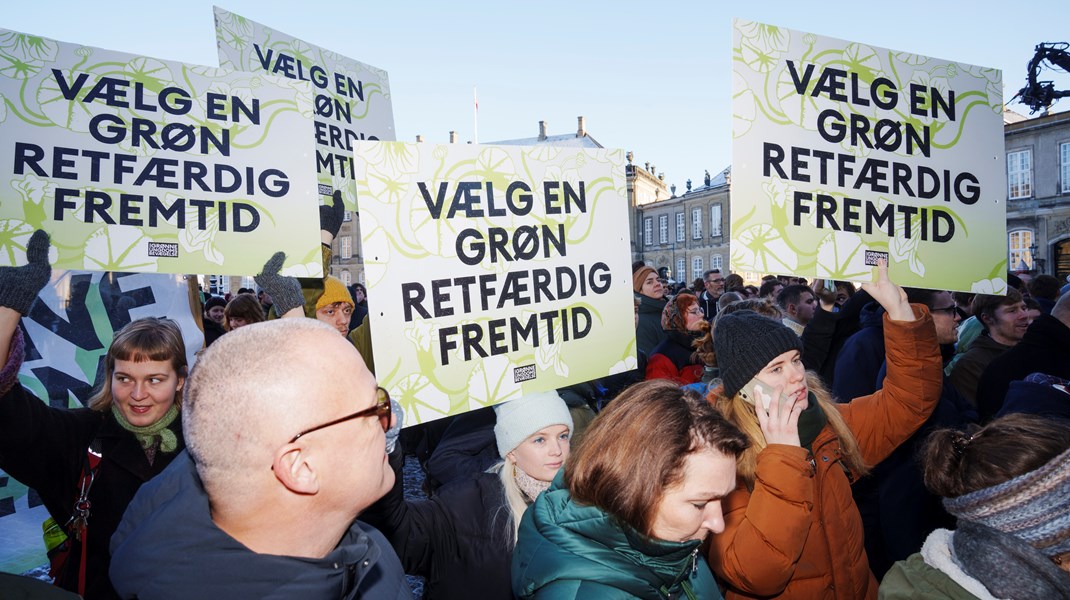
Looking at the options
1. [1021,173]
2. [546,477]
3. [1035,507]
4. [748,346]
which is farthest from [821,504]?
[1021,173]

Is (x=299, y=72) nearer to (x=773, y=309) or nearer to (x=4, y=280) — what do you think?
(x=4, y=280)

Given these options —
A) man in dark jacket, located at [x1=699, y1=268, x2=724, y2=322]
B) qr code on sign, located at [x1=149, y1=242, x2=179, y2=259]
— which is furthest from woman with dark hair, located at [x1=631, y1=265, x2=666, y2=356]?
man in dark jacket, located at [x1=699, y1=268, x2=724, y2=322]

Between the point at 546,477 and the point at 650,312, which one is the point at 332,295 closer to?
the point at 546,477

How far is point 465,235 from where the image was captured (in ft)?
9.44

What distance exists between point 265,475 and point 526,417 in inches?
59.0

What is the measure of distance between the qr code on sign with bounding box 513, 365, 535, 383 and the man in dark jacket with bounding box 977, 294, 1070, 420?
230 cm

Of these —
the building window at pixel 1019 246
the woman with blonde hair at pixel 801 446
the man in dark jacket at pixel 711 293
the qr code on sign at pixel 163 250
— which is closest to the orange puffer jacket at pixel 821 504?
the woman with blonde hair at pixel 801 446

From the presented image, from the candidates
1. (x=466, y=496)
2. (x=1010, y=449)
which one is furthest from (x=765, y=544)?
(x=466, y=496)

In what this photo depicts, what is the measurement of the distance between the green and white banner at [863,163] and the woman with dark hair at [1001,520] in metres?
1.09

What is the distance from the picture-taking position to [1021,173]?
105 ft

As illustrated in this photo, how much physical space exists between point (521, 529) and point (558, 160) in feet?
5.89

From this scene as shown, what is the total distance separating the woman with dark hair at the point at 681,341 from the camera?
200 inches

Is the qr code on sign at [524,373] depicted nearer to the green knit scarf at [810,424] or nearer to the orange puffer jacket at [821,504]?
the orange puffer jacket at [821,504]

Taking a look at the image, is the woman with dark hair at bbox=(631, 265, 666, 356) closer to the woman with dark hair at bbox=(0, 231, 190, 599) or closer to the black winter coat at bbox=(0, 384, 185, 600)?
the woman with dark hair at bbox=(0, 231, 190, 599)
